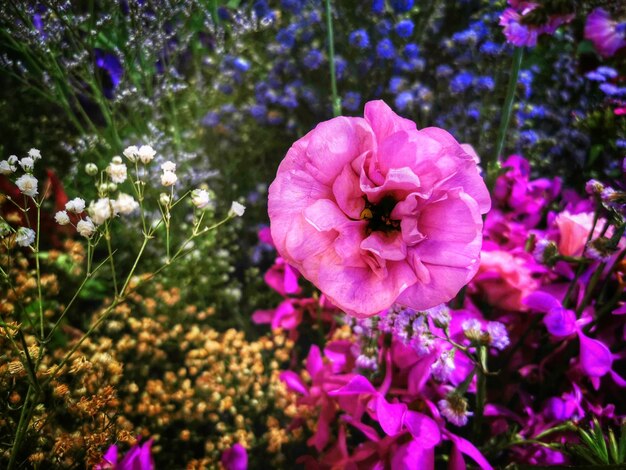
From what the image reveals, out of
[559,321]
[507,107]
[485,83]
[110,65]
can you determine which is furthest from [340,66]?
[559,321]

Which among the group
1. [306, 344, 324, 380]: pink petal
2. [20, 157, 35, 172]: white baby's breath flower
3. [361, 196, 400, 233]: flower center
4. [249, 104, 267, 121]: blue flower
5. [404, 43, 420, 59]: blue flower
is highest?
[20, 157, 35, 172]: white baby's breath flower

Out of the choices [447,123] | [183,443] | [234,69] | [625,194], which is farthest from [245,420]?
[234,69]

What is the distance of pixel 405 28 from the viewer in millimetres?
1016

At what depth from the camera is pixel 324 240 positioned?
34 cm

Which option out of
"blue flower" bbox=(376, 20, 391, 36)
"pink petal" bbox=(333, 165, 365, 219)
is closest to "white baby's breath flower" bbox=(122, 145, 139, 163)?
"pink petal" bbox=(333, 165, 365, 219)

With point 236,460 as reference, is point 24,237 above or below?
above

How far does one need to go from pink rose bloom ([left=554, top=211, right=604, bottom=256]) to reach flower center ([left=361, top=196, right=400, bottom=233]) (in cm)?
30

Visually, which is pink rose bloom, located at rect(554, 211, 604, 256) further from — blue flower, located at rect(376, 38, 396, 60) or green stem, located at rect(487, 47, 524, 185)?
blue flower, located at rect(376, 38, 396, 60)

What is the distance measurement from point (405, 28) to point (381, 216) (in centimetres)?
78

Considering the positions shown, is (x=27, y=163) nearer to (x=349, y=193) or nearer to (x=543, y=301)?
(x=349, y=193)

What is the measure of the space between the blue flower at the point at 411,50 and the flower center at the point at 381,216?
76 centimetres

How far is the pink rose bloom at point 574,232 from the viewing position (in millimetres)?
549

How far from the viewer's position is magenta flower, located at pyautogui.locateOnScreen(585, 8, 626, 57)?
797 mm

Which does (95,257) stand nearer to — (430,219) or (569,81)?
(430,219)
